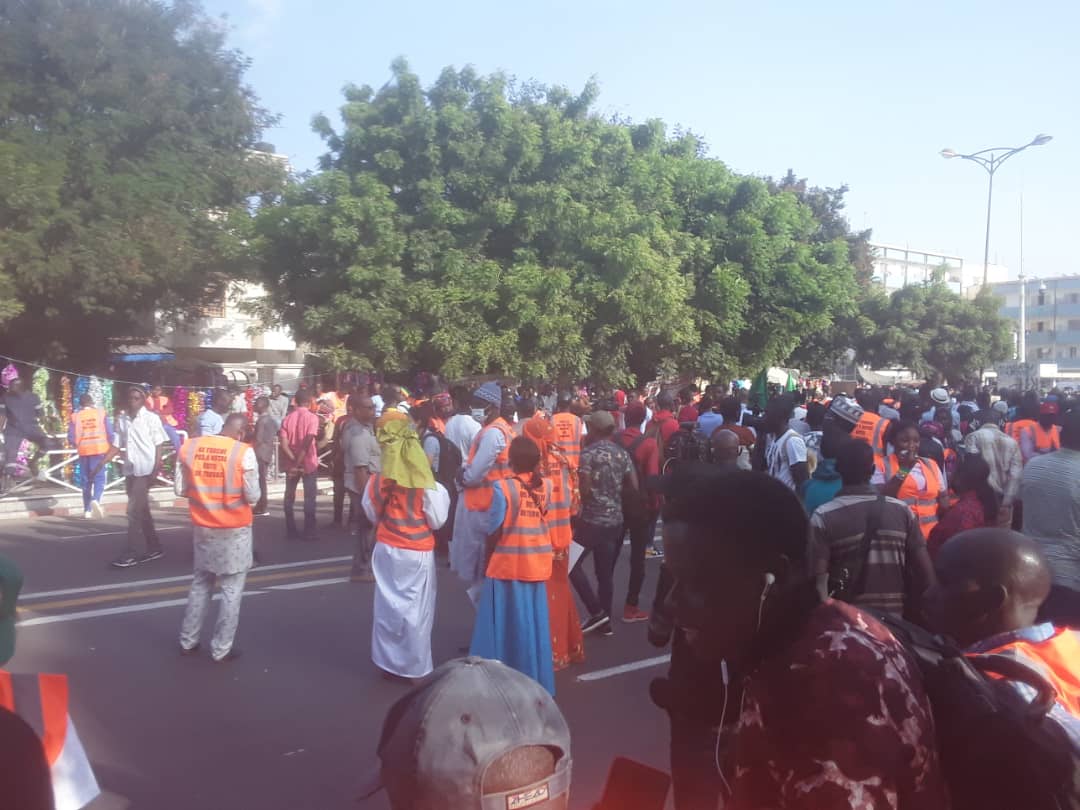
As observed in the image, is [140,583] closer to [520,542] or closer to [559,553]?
[559,553]

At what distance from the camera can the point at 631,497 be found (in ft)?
25.0

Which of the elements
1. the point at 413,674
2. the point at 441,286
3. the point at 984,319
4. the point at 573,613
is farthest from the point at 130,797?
the point at 984,319

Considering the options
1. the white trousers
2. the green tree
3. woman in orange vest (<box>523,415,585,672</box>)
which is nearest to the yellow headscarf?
woman in orange vest (<box>523,415,585,672</box>)

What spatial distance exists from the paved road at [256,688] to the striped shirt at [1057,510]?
237 centimetres

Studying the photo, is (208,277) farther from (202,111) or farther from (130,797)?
(130,797)

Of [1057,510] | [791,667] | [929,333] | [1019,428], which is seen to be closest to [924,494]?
[1057,510]

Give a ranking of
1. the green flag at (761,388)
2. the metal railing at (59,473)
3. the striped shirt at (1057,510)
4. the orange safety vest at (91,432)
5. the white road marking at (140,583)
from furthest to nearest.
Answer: the green flag at (761,388) < the metal railing at (59,473) < the orange safety vest at (91,432) < the white road marking at (140,583) < the striped shirt at (1057,510)

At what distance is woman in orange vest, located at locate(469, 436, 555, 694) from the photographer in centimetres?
593

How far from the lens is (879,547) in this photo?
14.8 ft

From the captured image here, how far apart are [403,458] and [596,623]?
7.38ft

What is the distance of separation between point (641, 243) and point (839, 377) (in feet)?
86.6

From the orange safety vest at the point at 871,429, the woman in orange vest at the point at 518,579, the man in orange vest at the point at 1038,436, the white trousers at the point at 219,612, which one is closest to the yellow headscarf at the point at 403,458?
the woman in orange vest at the point at 518,579

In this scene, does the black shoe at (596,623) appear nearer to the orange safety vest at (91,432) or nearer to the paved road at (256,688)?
the paved road at (256,688)

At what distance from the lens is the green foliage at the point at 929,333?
35938mm
